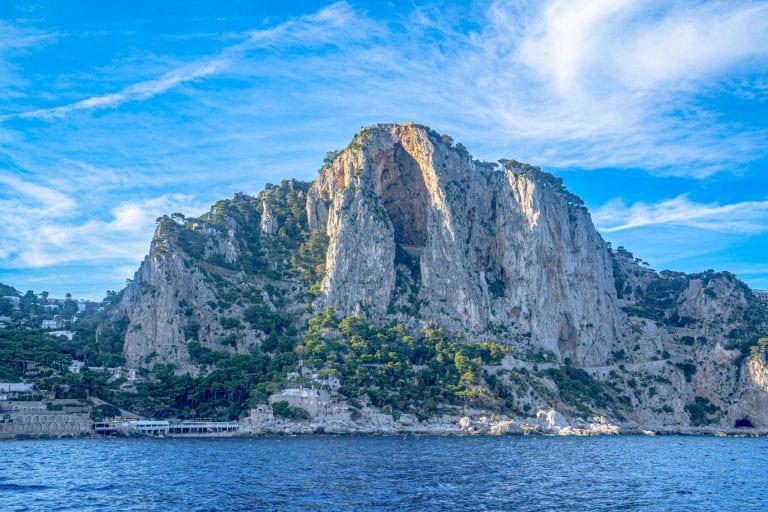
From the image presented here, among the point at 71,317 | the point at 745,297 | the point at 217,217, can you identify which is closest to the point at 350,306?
the point at 217,217

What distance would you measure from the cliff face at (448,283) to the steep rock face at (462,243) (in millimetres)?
331

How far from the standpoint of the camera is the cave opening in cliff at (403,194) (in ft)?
442

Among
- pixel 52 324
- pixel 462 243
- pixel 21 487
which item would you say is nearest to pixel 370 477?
pixel 21 487

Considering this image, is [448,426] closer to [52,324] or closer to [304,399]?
[304,399]

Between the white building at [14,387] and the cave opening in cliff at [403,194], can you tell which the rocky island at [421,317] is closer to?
the cave opening in cliff at [403,194]

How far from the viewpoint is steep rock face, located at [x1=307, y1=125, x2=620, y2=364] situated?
396 ft

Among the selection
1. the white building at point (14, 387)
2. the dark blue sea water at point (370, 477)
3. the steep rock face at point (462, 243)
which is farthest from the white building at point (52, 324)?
the dark blue sea water at point (370, 477)

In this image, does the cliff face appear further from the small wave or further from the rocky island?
the small wave

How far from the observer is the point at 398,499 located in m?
35.1

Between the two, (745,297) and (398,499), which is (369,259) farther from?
(398,499)

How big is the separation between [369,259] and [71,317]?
7131 cm

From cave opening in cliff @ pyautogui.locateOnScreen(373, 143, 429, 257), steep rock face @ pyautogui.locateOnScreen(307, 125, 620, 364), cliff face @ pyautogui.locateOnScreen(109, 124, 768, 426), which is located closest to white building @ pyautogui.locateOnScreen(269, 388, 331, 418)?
cliff face @ pyautogui.locateOnScreen(109, 124, 768, 426)

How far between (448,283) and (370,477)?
8109 centimetres

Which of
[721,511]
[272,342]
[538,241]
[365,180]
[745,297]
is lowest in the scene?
[721,511]
